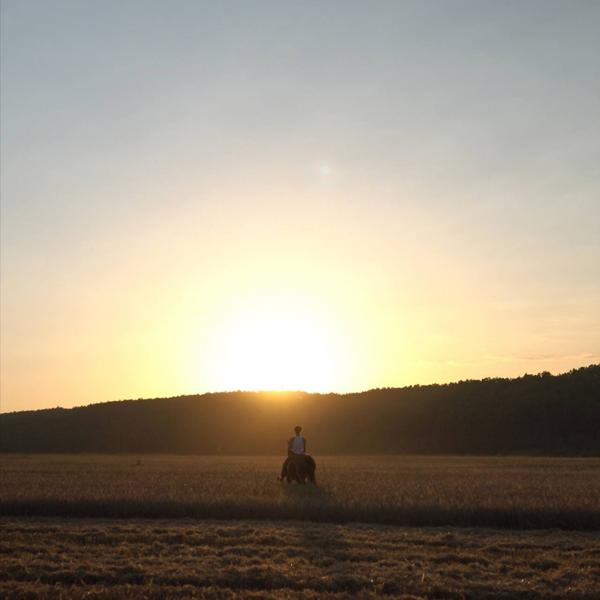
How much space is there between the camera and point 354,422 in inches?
3214

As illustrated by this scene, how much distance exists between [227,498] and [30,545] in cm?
606

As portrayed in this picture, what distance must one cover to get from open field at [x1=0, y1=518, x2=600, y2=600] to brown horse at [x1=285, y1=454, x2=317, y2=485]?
310 inches

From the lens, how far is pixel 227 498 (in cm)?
1981

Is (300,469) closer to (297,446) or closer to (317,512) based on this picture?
(297,446)

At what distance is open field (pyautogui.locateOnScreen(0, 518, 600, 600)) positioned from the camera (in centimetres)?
1124

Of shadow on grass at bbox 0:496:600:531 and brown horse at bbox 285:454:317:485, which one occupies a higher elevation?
brown horse at bbox 285:454:317:485

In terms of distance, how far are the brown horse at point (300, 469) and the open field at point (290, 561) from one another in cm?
786

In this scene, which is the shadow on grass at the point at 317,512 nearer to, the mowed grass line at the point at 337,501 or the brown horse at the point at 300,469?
the mowed grass line at the point at 337,501

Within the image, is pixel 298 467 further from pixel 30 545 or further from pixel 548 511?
pixel 30 545

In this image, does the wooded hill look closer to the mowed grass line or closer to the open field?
the mowed grass line

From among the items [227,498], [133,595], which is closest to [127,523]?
[227,498]

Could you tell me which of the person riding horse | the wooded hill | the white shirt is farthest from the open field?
the wooded hill

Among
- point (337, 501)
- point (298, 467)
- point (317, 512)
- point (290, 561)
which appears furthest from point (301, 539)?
point (298, 467)

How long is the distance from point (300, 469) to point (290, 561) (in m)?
12.2
